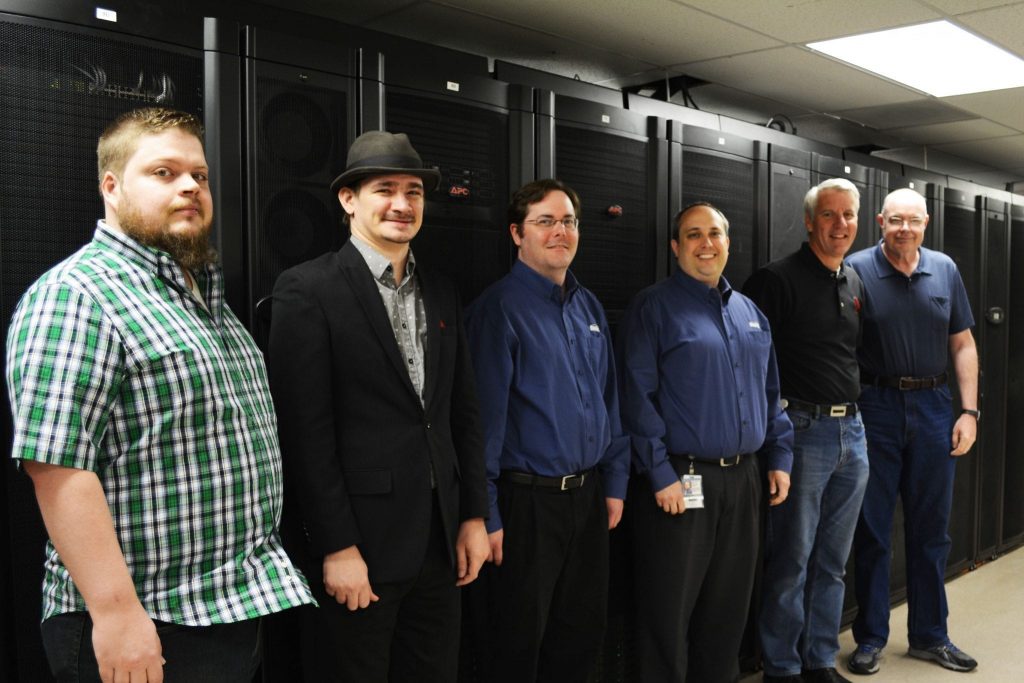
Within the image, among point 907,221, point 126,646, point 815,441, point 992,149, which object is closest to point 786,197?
point 907,221

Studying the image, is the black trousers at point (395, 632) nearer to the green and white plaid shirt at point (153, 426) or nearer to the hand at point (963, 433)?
the green and white plaid shirt at point (153, 426)

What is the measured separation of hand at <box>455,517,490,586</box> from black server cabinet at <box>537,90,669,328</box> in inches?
38.8

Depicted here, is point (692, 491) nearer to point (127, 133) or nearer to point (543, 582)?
point (543, 582)

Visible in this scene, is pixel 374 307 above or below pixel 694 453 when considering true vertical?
above

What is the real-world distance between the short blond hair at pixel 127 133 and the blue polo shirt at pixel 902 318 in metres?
2.80

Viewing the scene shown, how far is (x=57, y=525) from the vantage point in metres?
1.40

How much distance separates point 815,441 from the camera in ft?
10.4

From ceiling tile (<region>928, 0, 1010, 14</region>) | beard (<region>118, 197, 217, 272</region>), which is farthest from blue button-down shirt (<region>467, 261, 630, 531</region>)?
ceiling tile (<region>928, 0, 1010, 14</region>)

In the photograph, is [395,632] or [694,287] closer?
[395,632]

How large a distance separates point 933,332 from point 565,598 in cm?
198

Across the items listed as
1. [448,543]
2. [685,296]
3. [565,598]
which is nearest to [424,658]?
[448,543]

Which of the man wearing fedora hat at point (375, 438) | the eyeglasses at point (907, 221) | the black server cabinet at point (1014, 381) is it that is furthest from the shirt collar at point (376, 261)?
the black server cabinet at point (1014, 381)

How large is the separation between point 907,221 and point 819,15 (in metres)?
1.00

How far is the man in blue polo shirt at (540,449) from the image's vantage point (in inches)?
95.4
